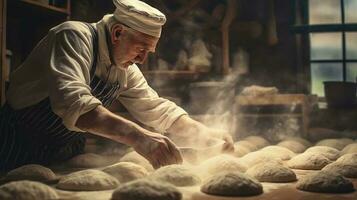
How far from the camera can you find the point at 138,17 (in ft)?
8.64

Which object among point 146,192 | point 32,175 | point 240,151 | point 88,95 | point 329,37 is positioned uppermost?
point 88,95

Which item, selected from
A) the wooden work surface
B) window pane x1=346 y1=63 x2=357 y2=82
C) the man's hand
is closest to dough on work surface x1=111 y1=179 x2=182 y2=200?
the wooden work surface

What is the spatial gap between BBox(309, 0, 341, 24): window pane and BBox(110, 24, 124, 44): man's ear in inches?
149

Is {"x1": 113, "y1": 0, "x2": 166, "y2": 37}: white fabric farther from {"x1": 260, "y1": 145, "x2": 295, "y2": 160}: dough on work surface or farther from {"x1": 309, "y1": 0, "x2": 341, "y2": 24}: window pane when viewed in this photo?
{"x1": 309, "y1": 0, "x2": 341, "y2": 24}: window pane

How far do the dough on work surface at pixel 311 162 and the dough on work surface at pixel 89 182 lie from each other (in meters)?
1.29

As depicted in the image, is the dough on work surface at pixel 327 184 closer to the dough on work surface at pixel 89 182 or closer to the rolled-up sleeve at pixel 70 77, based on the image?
the dough on work surface at pixel 89 182

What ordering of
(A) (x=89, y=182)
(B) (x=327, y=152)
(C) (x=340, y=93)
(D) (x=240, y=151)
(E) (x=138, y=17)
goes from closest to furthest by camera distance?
(A) (x=89, y=182), (E) (x=138, y=17), (B) (x=327, y=152), (D) (x=240, y=151), (C) (x=340, y=93)

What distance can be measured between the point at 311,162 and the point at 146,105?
1212 millimetres

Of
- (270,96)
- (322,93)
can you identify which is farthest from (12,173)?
(322,93)

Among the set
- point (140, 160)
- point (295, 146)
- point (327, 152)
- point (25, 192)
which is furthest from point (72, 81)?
point (295, 146)

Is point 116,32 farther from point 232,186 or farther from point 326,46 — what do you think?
point 326,46

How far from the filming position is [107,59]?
2.84m

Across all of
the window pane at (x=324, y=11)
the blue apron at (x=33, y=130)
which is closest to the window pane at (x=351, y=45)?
the window pane at (x=324, y=11)

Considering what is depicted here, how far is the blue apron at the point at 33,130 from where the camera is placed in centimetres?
285
